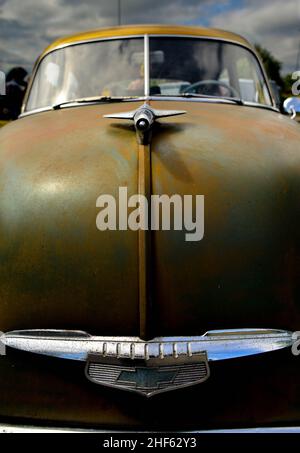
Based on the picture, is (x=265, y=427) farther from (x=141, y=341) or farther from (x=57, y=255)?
(x=57, y=255)

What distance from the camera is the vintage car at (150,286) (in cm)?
180

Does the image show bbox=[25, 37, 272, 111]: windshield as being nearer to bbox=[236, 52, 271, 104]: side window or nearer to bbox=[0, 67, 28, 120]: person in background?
bbox=[236, 52, 271, 104]: side window

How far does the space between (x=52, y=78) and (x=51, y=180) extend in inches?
67.0

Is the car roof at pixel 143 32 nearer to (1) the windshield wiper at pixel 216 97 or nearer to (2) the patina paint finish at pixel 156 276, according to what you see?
(1) the windshield wiper at pixel 216 97

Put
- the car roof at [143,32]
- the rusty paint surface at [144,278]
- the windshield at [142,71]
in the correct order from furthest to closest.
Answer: the car roof at [143,32] < the windshield at [142,71] < the rusty paint surface at [144,278]

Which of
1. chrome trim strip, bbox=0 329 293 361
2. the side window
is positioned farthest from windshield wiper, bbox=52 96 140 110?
chrome trim strip, bbox=0 329 293 361

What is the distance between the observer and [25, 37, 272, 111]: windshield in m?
3.23

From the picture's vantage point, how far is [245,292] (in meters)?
1.82

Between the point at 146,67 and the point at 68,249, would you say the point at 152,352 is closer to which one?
the point at 68,249

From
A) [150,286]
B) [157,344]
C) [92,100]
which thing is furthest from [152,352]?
[92,100]

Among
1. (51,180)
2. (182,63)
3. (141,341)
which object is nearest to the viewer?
(141,341)

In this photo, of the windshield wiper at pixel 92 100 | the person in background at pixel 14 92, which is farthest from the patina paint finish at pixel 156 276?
the person in background at pixel 14 92
